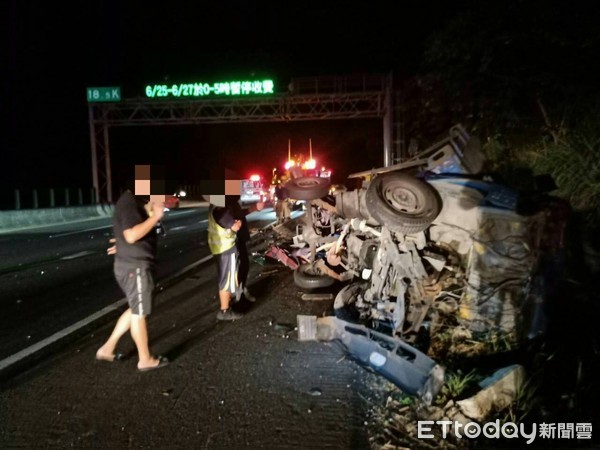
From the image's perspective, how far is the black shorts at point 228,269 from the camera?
17.8ft

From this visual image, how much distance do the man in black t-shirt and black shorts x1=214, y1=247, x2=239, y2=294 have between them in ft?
4.64

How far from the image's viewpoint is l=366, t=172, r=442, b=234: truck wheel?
4.43 m

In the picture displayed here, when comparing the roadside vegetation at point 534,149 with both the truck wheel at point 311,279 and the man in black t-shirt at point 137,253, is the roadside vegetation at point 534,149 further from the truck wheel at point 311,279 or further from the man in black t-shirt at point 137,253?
the truck wheel at point 311,279

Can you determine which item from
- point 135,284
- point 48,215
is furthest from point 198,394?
point 48,215

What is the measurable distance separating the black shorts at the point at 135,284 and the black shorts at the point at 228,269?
150 cm

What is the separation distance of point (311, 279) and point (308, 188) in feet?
4.07

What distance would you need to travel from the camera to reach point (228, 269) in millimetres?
5418

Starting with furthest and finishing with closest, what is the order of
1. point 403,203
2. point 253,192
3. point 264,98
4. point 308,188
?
1. point 264,98
2. point 253,192
3. point 308,188
4. point 403,203

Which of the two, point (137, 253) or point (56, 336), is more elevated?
point (137, 253)

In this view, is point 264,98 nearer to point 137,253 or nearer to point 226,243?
point 226,243

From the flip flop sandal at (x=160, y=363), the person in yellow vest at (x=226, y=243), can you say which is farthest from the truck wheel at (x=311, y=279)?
the flip flop sandal at (x=160, y=363)

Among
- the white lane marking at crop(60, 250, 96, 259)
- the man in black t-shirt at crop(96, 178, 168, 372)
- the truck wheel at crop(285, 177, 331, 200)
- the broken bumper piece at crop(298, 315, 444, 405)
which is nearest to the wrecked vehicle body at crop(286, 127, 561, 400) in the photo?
the broken bumper piece at crop(298, 315, 444, 405)

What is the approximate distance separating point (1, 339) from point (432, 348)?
4.36 m

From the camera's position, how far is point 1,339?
493 centimetres
